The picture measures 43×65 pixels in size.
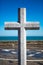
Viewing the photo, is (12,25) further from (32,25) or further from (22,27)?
(32,25)

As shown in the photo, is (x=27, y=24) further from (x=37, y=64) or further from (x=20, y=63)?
(x=37, y=64)

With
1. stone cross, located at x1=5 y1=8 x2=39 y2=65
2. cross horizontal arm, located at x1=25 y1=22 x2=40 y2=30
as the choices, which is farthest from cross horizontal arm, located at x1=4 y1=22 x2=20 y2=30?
cross horizontal arm, located at x1=25 y1=22 x2=40 y2=30

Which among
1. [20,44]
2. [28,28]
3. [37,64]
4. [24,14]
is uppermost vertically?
[24,14]

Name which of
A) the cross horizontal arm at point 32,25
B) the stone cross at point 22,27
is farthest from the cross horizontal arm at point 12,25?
the cross horizontal arm at point 32,25

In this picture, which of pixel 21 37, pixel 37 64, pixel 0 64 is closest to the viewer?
pixel 21 37

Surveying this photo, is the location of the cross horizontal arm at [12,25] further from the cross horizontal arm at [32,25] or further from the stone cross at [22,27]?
the cross horizontal arm at [32,25]

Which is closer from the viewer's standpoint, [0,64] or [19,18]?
[19,18]

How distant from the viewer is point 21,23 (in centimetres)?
449

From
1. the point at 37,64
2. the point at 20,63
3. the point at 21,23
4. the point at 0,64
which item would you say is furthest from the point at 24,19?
the point at 37,64

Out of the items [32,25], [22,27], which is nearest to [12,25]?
[22,27]

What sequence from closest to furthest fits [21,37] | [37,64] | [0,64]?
[21,37] < [0,64] < [37,64]

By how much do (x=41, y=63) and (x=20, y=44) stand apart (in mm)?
3502

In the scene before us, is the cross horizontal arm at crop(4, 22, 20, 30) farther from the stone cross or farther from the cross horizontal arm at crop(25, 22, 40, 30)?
the cross horizontal arm at crop(25, 22, 40, 30)

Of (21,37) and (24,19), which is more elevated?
(24,19)
